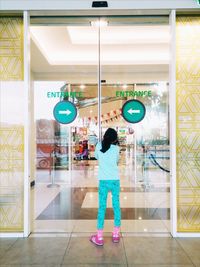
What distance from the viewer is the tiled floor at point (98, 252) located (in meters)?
3.21

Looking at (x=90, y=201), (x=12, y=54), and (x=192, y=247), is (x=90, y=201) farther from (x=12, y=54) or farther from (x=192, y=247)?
(x=12, y=54)

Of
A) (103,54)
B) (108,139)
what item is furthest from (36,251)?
(103,54)

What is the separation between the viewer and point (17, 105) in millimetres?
4242

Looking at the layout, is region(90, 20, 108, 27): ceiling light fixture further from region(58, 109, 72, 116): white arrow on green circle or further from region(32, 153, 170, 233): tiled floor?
region(32, 153, 170, 233): tiled floor

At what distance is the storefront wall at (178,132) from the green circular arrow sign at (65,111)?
1.36 metres

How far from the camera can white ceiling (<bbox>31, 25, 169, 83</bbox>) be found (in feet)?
20.1

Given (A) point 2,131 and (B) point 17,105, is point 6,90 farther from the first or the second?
(A) point 2,131

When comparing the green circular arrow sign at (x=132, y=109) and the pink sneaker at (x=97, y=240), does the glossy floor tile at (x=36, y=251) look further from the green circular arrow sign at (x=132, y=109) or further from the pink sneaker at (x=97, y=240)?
the green circular arrow sign at (x=132, y=109)

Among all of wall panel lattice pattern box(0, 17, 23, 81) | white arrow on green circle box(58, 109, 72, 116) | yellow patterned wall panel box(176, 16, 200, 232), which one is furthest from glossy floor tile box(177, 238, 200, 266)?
wall panel lattice pattern box(0, 17, 23, 81)

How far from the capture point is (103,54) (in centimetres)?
738

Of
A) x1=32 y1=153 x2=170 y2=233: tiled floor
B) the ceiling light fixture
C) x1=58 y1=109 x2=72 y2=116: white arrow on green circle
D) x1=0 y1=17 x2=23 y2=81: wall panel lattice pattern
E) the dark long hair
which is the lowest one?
x1=32 y1=153 x2=170 y2=233: tiled floor

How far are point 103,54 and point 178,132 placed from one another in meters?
4.09

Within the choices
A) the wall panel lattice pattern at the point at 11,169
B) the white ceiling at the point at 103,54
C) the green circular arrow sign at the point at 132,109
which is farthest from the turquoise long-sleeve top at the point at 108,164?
the white ceiling at the point at 103,54

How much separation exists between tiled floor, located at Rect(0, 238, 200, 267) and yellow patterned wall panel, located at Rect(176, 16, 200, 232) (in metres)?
0.81
